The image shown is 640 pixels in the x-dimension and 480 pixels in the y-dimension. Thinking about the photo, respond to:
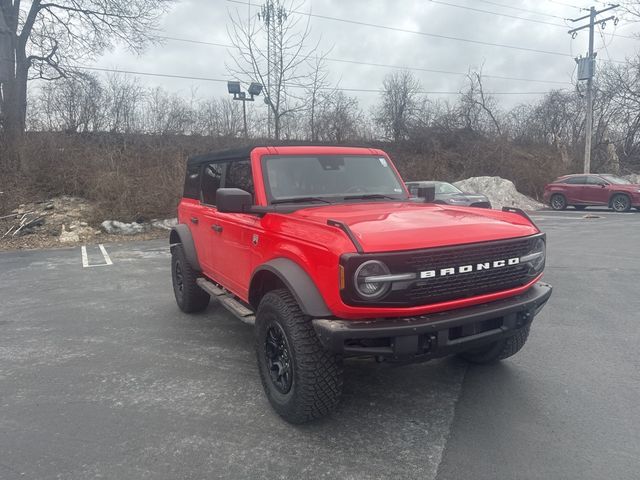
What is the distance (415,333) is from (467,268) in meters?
0.58

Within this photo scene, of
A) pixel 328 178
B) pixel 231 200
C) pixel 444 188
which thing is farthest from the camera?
pixel 444 188

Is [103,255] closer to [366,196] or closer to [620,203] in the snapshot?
[366,196]

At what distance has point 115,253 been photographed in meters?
11.1

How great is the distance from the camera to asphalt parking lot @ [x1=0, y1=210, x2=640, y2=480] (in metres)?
2.74

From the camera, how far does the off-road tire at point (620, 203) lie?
19.0 m

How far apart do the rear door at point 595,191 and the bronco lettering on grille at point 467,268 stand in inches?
770

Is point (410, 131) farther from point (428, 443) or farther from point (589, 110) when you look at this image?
point (428, 443)

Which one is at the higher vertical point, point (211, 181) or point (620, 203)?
point (211, 181)

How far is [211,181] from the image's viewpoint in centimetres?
513

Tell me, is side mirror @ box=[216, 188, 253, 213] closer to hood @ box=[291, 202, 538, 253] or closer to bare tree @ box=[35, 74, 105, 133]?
hood @ box=[291, 202, 538, 253]

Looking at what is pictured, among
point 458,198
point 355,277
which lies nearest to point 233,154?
point 355,277

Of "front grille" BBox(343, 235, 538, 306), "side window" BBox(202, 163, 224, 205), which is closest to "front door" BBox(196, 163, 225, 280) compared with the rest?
"side window" BBox(202, 163, 224, 205)

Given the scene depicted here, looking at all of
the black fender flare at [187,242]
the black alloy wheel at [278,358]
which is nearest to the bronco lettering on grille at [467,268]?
the black alloy wheel at [278,358]

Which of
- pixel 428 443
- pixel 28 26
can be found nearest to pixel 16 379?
pixel 428 443
